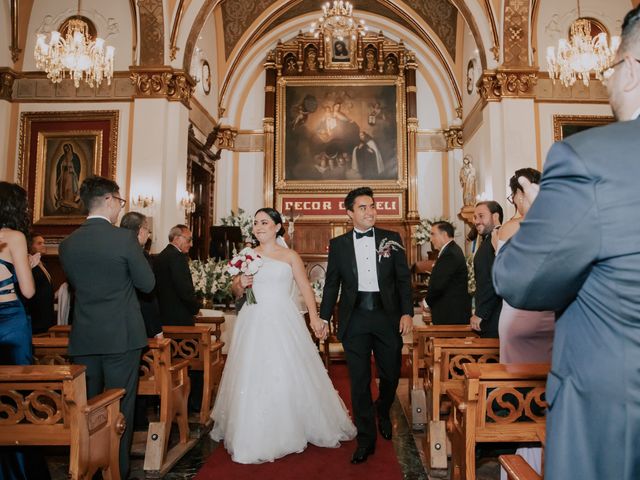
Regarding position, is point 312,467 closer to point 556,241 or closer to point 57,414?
point 57,414

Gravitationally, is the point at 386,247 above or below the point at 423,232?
below

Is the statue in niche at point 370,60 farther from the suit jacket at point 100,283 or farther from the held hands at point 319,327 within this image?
the suit jacket at point 100,283

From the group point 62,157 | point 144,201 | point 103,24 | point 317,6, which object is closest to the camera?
point 144,201

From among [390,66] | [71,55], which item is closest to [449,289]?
[71,55]

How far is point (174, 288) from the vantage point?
4938 millimetres

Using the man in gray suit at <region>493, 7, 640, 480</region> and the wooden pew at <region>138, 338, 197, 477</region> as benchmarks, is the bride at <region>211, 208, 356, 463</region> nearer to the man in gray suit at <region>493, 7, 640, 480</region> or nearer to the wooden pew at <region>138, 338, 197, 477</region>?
the wooden pew at <region>138, 338, 197, 477</region>

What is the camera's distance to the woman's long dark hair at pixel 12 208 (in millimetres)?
2855

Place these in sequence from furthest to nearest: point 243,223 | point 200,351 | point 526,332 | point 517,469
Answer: point 243,223, point 200,351, point 526,332, point 517,469

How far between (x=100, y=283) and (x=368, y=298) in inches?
80.0

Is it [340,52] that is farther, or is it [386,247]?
[340,52]

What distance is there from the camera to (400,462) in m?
3.75

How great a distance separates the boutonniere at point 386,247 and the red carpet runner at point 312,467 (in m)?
1.58

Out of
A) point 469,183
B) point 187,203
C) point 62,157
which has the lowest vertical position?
point 187,203

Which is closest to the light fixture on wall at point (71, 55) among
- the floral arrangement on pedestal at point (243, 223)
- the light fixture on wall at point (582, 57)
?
the floral arrangement on pedestal at point (243, 223)
